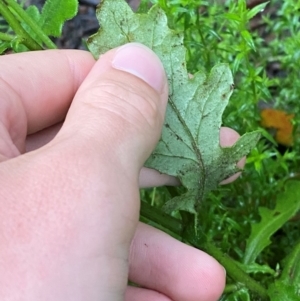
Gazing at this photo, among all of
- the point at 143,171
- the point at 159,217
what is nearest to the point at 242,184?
the point at 143,171

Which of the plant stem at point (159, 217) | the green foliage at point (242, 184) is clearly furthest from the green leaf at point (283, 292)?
the plant stem at point (159, 217)

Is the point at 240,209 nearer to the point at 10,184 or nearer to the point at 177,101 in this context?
the point at 177,101

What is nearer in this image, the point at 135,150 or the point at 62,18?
the point at 135,150

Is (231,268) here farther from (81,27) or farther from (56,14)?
(81,27)

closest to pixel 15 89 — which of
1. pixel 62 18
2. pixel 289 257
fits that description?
pixel 62 18

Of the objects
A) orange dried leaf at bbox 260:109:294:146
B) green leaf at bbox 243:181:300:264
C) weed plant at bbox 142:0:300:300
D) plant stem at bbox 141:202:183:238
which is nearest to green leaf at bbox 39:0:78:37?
weed plant at bbox 142:0:300:300

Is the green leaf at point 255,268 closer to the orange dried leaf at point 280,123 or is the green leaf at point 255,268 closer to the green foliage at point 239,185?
the green foliage at point 239,185
